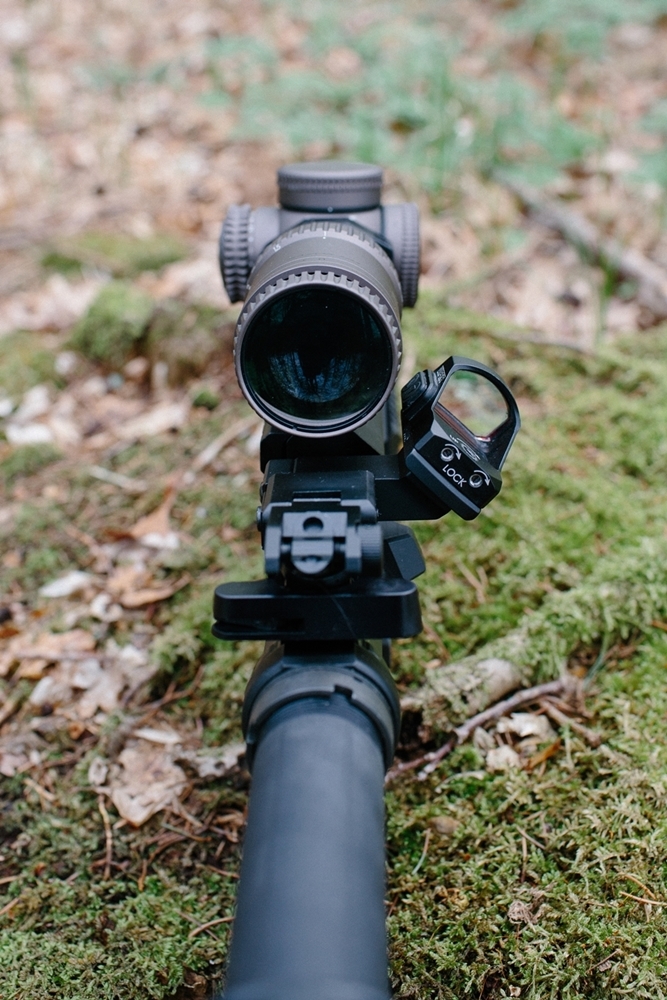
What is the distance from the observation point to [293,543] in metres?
1.48

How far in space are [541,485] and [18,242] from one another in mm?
3680

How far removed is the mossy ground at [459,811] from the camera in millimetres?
1652

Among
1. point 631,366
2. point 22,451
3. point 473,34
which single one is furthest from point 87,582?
point 473,34

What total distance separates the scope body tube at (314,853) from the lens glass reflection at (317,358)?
56 cm

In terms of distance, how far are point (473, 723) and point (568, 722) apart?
24cm

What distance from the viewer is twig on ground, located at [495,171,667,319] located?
3.67 metres

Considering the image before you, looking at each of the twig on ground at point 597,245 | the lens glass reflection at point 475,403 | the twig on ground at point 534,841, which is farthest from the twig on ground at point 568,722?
the twig on ground at point 597,245

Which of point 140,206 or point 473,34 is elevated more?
point 473,34

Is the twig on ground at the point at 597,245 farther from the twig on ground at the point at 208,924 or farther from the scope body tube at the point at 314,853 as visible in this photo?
the twig on ground at the point at 208,924

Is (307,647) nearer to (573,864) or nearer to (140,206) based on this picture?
(573,864)

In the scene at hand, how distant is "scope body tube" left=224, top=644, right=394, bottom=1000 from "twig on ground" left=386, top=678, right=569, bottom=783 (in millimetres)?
575

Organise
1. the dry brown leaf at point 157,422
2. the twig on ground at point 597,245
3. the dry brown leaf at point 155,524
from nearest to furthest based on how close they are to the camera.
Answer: the dry brown leaf at point 155,524 < the dry brown leaf at point 157,422 < the twig on ground at point 597,245

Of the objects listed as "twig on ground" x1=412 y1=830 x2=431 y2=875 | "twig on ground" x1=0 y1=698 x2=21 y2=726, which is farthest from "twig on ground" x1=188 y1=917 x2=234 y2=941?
"twig on ground" x1=0 y1=698 x2=21 y2=726

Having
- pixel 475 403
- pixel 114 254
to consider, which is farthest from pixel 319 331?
pixel 114 254
